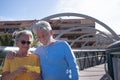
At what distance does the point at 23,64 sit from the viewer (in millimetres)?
4992

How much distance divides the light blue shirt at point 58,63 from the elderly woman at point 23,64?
5.8 inches

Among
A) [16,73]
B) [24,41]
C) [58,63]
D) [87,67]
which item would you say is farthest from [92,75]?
[16,73]

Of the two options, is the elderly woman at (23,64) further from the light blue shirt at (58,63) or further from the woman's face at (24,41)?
the light blue shirt at (58,63)

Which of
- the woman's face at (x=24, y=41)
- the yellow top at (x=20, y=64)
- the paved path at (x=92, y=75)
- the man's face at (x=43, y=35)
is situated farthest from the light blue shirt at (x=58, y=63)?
the paved path at (x=92, y=75)

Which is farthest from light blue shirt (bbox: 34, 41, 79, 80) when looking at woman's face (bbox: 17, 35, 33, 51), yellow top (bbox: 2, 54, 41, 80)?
woman's face (bbox: 17, 35, 33, 51)

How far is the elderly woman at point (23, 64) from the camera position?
4902 mm

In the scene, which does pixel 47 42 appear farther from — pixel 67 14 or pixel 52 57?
pixel 67 14

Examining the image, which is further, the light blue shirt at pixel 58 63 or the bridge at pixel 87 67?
the bridge at pixel 87 67

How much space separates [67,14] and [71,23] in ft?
252

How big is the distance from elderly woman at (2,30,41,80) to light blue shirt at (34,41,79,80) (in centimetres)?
15

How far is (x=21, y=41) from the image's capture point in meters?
5.08

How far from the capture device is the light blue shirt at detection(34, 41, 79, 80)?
17.1 feet

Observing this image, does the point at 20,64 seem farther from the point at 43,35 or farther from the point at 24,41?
the point at 43,35

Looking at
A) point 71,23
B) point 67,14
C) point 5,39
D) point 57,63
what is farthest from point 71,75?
point 71,23
